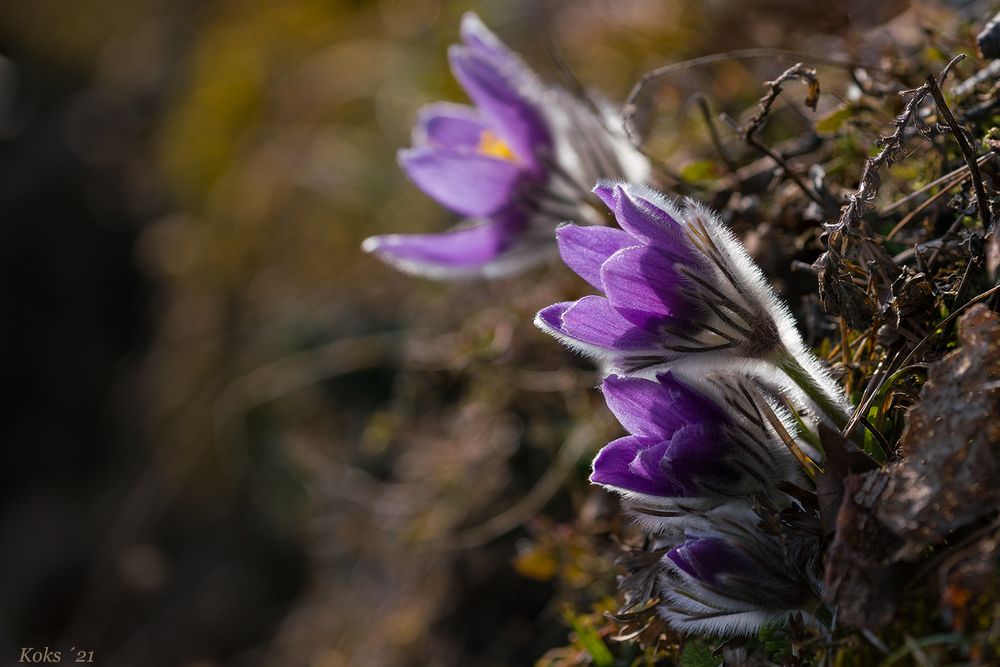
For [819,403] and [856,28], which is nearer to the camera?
[819,403]

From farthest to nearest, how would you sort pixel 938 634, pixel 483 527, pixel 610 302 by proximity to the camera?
1. pixel 483 527
2. pixel 610 302
3. pixel 938 634

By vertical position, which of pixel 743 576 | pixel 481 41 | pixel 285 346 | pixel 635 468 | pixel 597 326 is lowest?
pixel 285 346

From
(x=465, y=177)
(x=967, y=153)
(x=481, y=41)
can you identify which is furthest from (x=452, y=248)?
(x=967, y=153)

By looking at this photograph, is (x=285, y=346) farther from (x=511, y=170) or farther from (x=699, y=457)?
(x=699, y=457)

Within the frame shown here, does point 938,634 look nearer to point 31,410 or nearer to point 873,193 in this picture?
point 873,193

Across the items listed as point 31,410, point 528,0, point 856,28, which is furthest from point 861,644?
point 31,410

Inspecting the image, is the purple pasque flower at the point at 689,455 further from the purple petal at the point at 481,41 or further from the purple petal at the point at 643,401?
the purple petal at the point at 481,41
